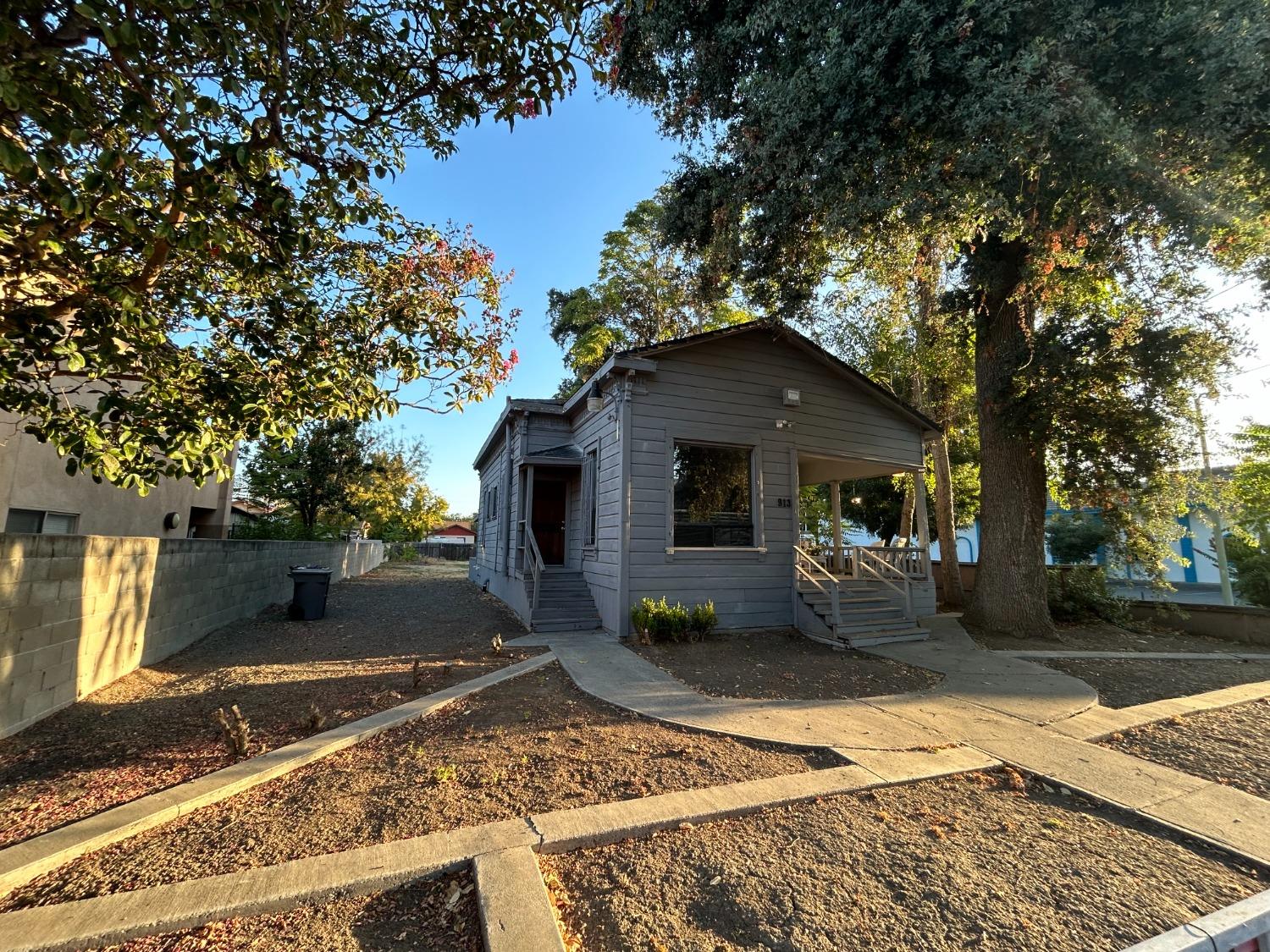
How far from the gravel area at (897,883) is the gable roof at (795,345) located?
6467 millimetres

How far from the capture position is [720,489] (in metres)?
9.02

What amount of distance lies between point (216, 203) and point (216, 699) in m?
4.46

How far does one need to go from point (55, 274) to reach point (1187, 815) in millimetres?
7357

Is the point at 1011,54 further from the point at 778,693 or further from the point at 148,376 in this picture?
the point at 148,376

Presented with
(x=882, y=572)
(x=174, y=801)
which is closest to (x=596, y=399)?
(x=882, y=572)

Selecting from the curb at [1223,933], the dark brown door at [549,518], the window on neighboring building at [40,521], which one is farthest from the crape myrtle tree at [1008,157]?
the window on neighboring building at [40,521]

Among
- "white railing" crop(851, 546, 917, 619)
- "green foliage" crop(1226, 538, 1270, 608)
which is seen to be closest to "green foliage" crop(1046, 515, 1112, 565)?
"green foliage" crop(1226, 538, 1270, 608)

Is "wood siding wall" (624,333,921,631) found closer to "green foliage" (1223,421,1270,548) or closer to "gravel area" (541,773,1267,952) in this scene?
"gravel area" (541,773,1267,952)

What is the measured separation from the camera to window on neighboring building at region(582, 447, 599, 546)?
31.3ft

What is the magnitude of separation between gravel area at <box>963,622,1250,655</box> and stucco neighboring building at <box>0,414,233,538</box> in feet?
37.1

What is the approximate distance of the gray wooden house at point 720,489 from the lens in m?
8.27

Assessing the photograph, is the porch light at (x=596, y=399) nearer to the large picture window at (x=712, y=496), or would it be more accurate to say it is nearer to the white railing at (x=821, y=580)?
the large picture window at (x=712, y=496)

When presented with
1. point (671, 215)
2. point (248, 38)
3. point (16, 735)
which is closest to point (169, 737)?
point (16, 735)

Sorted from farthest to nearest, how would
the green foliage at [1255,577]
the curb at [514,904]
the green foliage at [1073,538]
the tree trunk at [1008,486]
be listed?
the green foliage at [1073,538], the green foliage at [1255,577], the tree trunk at [1008,486], the curb at [514,904]
